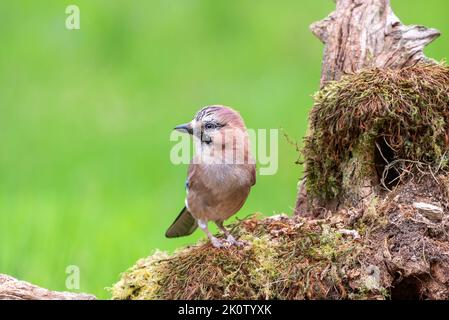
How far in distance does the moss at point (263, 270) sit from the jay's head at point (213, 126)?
0.66m

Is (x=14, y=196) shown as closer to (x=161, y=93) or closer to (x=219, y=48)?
(x=161, y=93)

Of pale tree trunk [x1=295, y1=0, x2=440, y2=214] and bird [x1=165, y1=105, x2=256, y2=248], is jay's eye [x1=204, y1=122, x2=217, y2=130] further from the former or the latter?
pale tree trunk [x1=295, y1=0, x2=440, y2=214]

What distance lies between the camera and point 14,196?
34.4ft

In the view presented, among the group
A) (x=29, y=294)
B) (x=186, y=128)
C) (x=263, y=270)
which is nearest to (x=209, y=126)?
(x=186, y=128)

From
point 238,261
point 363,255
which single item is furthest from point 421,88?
point 238,261

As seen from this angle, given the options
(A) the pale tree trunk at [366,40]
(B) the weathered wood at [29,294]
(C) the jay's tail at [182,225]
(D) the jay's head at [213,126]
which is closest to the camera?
(B) the weathered wood at [29,294]

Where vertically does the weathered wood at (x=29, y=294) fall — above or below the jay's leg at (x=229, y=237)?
below

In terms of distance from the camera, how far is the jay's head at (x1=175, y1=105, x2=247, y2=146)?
19.7 ft

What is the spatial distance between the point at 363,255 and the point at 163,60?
826cm

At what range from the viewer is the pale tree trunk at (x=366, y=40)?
22.5 feet

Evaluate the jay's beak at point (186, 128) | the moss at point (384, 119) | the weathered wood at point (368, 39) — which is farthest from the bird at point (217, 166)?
the weathered wood at point (368, 39)

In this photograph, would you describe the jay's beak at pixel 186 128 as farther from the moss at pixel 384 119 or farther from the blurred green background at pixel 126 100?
the blurred green background at pixel 126 100

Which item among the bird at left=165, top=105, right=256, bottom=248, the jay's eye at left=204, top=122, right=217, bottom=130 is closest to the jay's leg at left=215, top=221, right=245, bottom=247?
the bird at left=165, top=105, right=256, bottom=248
